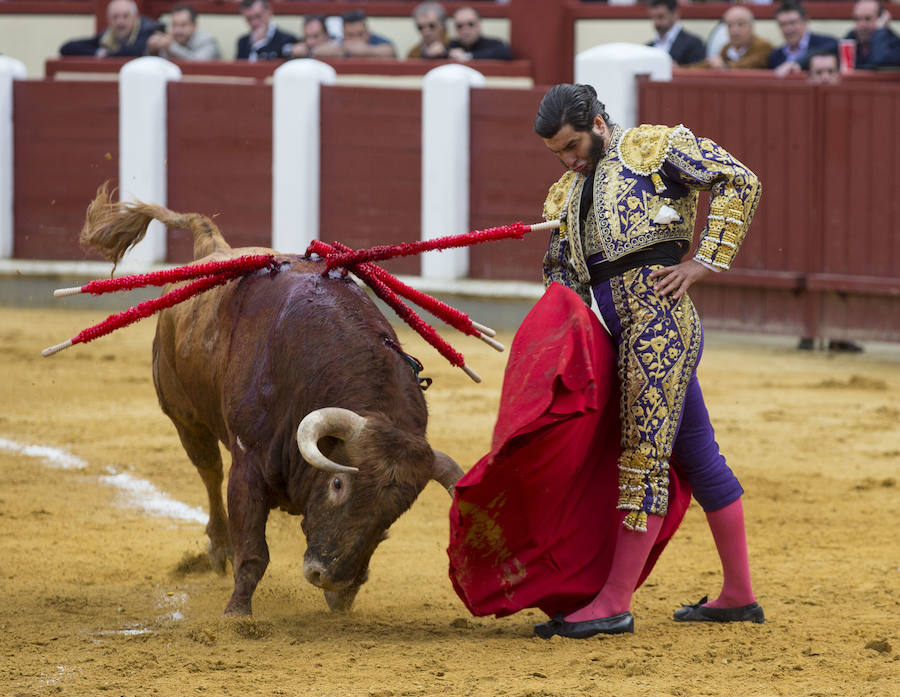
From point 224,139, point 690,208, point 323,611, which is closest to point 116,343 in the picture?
point 224,139

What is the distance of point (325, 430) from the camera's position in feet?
11.6

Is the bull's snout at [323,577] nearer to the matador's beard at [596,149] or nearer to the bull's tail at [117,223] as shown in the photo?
the matador's beard at [596,149]

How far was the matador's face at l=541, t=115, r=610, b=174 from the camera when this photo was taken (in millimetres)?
3561

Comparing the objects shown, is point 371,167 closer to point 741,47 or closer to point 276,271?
point 741,47

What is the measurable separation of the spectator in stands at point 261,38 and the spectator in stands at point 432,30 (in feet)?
3.64

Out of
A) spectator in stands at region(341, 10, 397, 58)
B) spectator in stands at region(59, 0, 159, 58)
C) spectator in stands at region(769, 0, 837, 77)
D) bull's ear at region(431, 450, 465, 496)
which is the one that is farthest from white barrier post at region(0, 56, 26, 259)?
bull's ear at region(431, 450, 465, 496)

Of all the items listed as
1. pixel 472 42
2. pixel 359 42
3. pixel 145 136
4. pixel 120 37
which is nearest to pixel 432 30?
pixel 472 42

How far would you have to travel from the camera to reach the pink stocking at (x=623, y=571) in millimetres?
3656

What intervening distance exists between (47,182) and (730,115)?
4.75 metres

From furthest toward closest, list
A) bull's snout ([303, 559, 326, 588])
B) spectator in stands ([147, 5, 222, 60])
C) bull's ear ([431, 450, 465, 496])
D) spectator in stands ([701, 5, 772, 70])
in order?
spectator in stands ([147, 5, 222, 60]), spectator in stands ([701, 5, 772, 70]), bull's ear ([431, 450, 465, 496]), bull's snout ([303, 559, 326, 588])

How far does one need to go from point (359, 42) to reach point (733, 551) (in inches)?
291

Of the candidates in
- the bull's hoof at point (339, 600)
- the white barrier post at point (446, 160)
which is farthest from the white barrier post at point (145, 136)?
the bull's hoof at point (339, 600)

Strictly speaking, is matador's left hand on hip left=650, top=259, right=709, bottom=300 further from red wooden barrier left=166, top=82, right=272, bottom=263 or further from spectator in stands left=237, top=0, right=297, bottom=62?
spectator in stands left=237, top=0, right=297, bottom=62

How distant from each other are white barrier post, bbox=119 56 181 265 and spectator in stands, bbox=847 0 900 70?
451 centimetres
